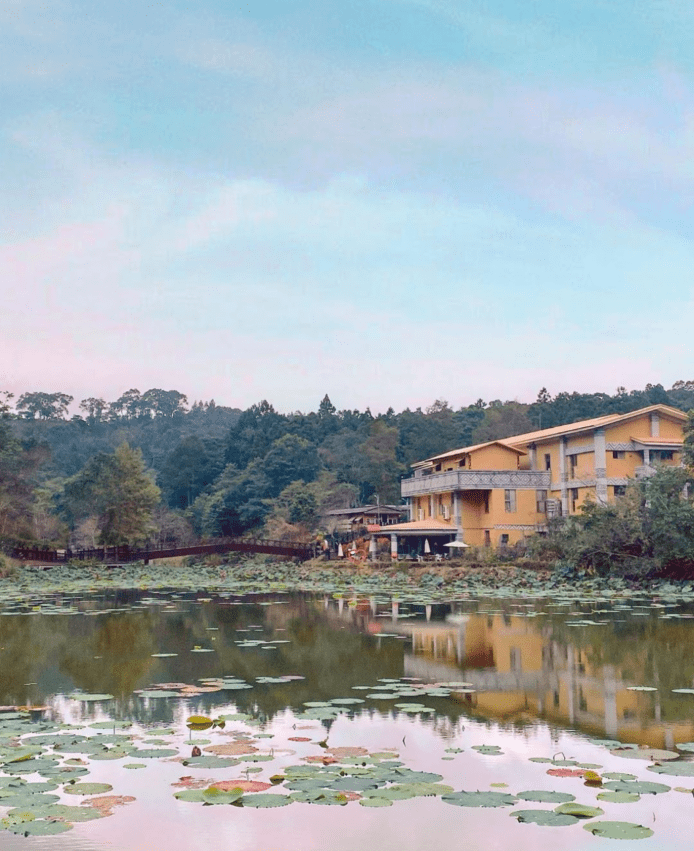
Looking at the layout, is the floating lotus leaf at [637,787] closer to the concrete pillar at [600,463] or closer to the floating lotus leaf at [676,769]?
the floating lotus leaf at [676,769]

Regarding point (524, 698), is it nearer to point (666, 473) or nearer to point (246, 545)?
point (666, 473)

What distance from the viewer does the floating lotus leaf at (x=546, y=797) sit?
720 centimetres

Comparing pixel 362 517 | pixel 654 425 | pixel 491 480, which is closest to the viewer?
pixel 654 425

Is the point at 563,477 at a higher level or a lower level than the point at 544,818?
higher

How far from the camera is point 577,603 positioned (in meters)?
26.7

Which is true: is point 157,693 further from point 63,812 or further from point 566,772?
point 566,772

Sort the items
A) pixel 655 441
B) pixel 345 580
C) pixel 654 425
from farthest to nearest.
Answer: pixel 654 425 → pixel 655 441 → pixel 345 580

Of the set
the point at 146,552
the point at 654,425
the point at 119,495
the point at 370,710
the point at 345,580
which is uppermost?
the point at 654,425

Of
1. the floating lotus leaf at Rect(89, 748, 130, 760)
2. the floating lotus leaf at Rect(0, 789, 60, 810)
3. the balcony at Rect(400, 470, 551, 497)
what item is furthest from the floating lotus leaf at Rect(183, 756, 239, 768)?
the balcony at Rect(400, 470, 551, 497)

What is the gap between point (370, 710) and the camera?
11094 mm

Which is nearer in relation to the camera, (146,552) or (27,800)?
(27,800)

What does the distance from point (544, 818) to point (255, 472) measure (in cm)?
7125

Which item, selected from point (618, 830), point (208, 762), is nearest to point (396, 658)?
point (208, 762)

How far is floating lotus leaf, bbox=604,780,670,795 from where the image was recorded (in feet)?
24.5
